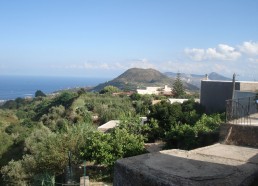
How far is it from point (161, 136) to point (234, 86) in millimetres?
5270

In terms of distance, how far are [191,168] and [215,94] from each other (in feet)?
51.7

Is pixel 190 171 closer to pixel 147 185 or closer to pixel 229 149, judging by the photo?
pixel 147 185

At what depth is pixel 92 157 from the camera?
13719mm

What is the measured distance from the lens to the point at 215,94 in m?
22.9

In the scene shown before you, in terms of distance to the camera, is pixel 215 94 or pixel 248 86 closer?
pixel 248 86

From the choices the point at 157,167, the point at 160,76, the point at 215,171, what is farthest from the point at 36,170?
the point at 160,76

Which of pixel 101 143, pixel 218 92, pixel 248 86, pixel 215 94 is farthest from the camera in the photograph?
pixel 215 94

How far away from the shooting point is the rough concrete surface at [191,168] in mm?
7086

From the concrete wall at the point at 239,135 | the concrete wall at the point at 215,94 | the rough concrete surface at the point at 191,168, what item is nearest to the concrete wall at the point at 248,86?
the concrete wall at the point at 215,94

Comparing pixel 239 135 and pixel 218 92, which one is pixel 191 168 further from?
pixel 218 92

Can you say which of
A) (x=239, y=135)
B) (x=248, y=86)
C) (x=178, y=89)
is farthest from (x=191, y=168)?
(x=178, y=89)

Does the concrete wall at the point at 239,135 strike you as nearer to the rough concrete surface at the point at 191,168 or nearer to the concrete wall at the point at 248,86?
the rough concrete surface at the point at 191,168

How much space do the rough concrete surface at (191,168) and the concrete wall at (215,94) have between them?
11774mm

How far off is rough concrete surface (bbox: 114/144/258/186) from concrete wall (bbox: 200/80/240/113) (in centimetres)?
1177
